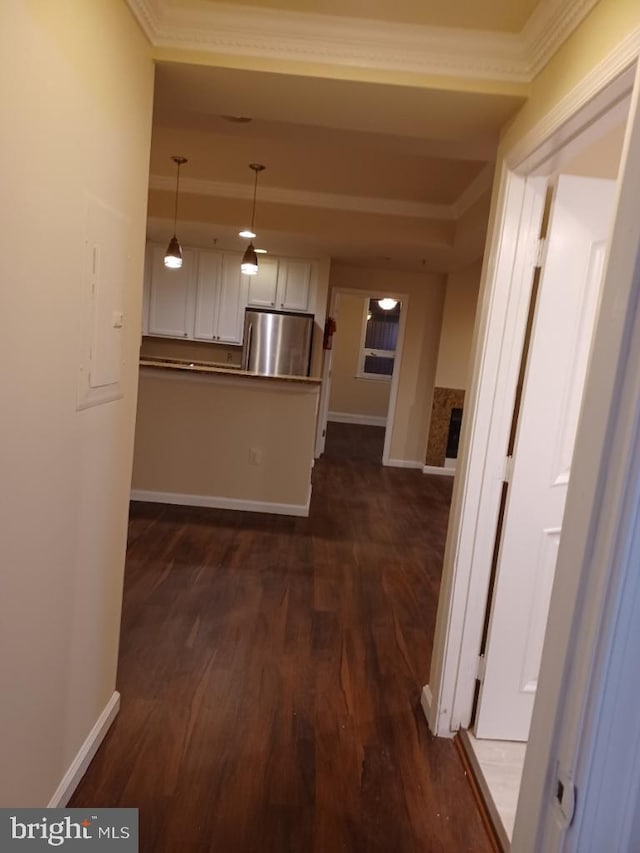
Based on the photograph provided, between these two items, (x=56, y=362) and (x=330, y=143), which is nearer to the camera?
(x=56, y=362)

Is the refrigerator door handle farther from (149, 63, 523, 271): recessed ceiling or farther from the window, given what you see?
the window

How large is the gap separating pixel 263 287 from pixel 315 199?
1.46 metres

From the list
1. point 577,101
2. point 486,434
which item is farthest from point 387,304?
point 577,101

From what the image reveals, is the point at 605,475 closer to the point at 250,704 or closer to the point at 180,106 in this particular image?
the point at 250,704

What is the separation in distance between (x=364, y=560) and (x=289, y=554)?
1.68 feet

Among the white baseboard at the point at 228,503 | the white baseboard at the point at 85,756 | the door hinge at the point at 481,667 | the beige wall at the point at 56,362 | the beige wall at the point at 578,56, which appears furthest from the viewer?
the white baseboard at the point at 228,503

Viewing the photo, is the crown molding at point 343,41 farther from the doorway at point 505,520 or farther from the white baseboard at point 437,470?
the white baseboard at point 437,470

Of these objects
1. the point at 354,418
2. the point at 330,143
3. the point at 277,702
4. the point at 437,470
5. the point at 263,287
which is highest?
the point at 330,143

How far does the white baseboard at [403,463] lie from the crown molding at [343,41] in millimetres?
5240

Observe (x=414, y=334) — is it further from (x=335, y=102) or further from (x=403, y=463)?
(x=335, y=102)

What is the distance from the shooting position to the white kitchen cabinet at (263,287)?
19.7ft

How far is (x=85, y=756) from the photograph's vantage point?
1746mm

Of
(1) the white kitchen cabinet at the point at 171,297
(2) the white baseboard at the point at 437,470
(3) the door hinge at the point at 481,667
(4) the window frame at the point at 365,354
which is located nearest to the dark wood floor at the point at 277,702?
(3) the door hinge at the point at 481,667

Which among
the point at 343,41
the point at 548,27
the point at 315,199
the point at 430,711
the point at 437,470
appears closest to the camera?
the point at 548,27
